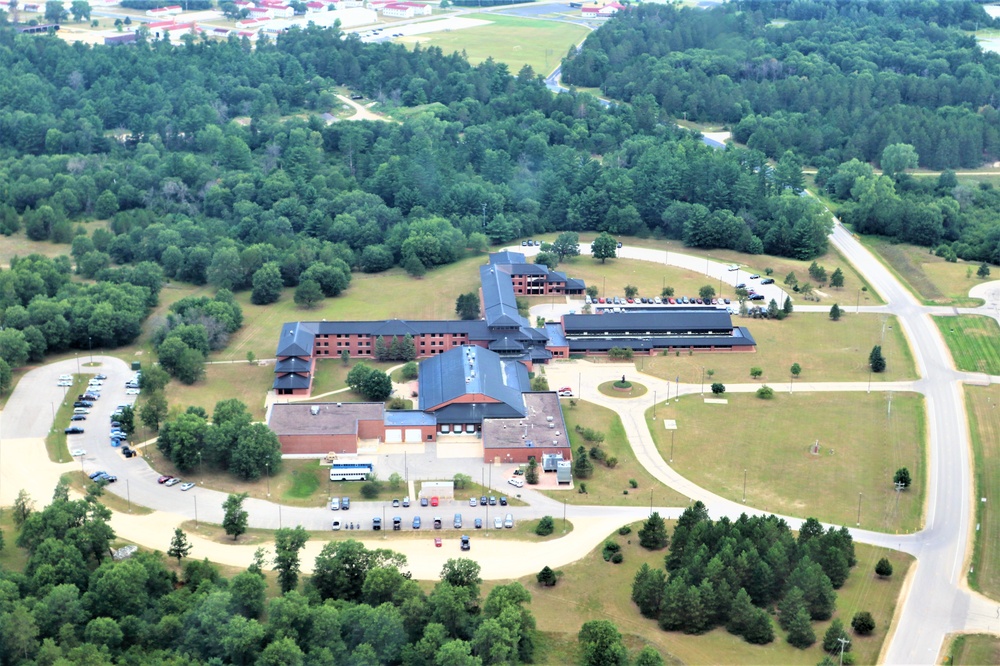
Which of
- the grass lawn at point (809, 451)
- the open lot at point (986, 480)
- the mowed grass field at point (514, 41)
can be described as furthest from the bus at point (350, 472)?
the mowed grass field at point (514, 41)

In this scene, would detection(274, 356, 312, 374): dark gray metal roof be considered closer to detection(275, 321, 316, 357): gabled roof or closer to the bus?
detection(275, 321, 316, 357): gabled roof

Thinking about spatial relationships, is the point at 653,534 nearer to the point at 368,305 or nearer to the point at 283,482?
the point at 283,482

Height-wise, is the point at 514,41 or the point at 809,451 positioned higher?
the point at 514,41

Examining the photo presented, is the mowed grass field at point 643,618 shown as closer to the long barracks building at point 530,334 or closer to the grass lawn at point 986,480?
the grass lawn at point 986,480

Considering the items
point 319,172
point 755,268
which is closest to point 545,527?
point 755,268

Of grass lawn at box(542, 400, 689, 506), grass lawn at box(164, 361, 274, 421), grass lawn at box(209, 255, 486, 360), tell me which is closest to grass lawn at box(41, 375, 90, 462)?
grass lawn at box(164, 361, 274, 421)

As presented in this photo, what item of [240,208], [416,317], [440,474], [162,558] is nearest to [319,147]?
[240,208]

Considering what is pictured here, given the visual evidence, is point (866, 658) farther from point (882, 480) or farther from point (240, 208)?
point (240, 208)

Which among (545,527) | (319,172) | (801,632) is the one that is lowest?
(545,527)
